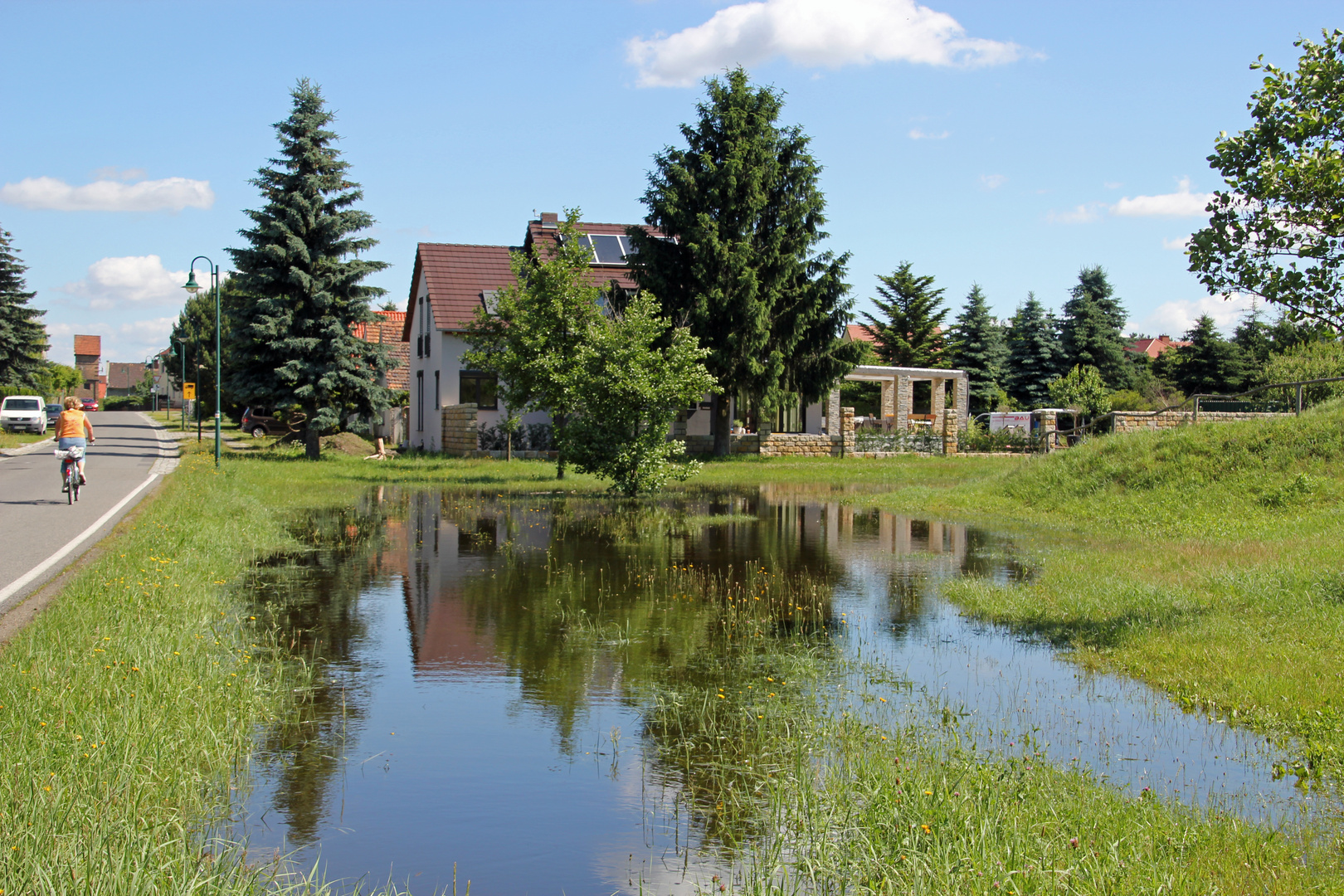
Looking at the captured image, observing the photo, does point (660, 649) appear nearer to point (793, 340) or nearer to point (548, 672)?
point (548, 672)

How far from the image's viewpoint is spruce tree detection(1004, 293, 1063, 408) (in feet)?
200

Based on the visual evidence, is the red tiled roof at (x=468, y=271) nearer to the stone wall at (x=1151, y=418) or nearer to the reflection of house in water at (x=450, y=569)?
the reflection of house in water at (x=450, y=569)

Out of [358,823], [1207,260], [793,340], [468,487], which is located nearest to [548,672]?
[358,823]

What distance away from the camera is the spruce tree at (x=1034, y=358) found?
2405 inches

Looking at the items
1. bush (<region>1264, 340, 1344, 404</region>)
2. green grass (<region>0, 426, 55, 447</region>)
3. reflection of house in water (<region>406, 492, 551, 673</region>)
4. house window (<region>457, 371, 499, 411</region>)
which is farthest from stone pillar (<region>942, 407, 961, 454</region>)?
green grass (<region>0, 426, 55, 447</region>)

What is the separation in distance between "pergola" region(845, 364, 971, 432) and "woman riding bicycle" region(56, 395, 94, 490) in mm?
31828

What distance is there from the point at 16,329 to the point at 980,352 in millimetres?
53501

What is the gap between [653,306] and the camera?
2362 centimetres

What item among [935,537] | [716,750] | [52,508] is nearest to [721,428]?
[935,537]

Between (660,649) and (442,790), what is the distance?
353 cm

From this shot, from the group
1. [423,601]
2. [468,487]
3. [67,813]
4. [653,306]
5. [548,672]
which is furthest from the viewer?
[468,487]

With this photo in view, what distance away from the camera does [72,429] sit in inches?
741

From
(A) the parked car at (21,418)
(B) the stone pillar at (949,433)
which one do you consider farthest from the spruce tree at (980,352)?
(A) the parked car at (21,418)

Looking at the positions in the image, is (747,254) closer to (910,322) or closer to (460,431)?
(460,431)
